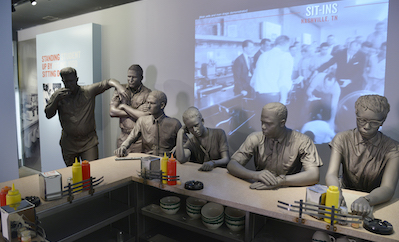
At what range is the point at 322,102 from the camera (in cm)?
316

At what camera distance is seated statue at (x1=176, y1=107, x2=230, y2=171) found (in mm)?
2414

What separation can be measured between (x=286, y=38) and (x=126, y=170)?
240cm

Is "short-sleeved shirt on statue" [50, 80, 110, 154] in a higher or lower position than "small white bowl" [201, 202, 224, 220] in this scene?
higher

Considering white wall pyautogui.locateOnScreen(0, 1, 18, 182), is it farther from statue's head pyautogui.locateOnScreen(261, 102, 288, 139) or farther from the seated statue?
statue's head pyautogui.locateOnScreen(261, 102, 288, 139)

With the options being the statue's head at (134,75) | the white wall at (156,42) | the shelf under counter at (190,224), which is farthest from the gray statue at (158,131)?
the white wall at (156,42)

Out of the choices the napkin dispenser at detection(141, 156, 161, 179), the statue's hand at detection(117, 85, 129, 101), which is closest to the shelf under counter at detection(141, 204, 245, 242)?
the napkin dispenser at detection(141, 156, 161, 179)

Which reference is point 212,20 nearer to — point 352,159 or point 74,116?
point 74,116

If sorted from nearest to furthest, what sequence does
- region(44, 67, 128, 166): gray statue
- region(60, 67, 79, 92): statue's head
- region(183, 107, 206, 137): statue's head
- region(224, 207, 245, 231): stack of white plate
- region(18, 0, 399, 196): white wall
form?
region(224, 207, 245, 231): stack of white plate → region(183, 107, 206, 137): statue's head → region(60, 67, 79, 92): statue's head → region(44, 67, 128, 166): gray statue → region(18, 0, 399, 196): white wall

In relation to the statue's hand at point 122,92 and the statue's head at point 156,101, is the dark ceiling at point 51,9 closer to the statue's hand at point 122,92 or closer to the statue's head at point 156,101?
the statue's hand at point 122,92

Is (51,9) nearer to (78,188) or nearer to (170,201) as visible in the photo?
(78,188)

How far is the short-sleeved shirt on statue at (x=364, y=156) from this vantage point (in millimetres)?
1854

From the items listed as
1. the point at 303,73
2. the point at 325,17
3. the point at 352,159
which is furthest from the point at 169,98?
the point at 352,159

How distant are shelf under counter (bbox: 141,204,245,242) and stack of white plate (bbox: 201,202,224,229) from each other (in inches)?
1.2

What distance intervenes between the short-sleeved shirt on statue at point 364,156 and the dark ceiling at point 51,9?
4.21m
